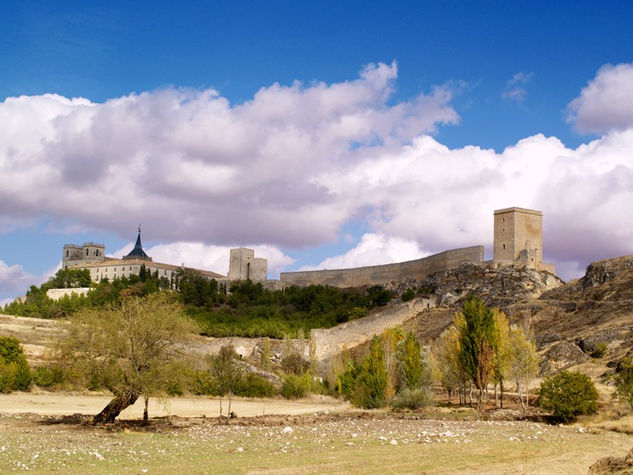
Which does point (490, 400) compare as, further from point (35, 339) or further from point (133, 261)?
point (133, 261)

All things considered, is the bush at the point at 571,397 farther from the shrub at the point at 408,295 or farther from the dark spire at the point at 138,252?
the dark spire at the point at 138,252

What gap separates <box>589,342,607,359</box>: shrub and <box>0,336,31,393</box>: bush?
108ft

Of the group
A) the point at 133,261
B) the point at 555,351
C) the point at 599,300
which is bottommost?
the point at 555,351

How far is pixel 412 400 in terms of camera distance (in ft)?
115

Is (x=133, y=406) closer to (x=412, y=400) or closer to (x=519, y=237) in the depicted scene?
(x=412, y=400)

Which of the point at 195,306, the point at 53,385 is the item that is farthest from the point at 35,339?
the point at 195,306

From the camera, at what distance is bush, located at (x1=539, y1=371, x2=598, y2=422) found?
28109 mm

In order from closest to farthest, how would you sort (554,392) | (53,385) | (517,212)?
(554,392) < (53,385) < (517,212)

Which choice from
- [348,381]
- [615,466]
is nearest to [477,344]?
[348,381]

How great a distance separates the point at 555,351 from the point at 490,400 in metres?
7.25

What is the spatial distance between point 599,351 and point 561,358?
90.5 inches

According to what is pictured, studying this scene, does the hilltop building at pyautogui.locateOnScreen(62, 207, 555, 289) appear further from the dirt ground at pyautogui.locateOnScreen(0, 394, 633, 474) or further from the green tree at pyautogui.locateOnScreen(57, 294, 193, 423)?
the green tree at pyautogui.locateOnScreen(57, 294, 193, 423)

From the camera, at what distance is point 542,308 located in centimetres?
5741

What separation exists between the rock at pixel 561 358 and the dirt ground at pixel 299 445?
13.9 metres
